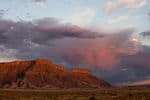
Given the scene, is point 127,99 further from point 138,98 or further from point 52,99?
point 52,99

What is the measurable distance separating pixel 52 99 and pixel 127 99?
89.7ft

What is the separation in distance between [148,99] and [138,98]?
14.9ft

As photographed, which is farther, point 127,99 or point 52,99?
point 52,99

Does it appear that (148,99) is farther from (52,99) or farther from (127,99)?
(52,99)

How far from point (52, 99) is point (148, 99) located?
3370 cm

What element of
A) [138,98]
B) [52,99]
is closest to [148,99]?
[138,98]

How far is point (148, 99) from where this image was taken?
91.2m

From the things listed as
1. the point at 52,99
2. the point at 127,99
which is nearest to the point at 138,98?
the point at 127,99

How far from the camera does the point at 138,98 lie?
95.3 meters

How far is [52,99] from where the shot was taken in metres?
110

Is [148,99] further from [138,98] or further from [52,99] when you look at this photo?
[52,99]

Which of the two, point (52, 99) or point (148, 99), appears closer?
point (148, 99)

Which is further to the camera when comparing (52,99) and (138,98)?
(52,99)
